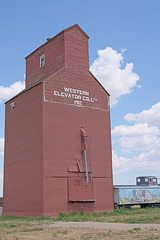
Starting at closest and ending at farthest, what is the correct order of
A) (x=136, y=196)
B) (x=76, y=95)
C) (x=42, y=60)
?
(x=76, y=95)
(x=42, y=60)
(x=136, y=196)

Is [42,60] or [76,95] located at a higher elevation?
[42,60]

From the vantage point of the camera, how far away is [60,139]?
27.4 meters

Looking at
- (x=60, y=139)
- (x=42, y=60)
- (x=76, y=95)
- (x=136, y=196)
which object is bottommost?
(x=136, y=196)

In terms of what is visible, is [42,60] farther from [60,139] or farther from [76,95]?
[60,139]

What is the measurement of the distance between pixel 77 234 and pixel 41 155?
12421 millimetres

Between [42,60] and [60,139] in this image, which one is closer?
[60,139]

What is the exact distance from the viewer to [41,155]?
26281mm

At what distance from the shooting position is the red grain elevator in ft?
86.8

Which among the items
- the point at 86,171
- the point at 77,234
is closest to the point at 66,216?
the point at 86,171

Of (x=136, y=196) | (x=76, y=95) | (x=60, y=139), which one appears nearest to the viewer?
(x=60, y=139)

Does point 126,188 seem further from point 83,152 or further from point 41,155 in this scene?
point 41,155

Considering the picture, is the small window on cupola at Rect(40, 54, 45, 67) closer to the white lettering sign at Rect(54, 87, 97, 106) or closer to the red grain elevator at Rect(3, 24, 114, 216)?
the red grain elevator at Rect(3, 24, 114, 216)

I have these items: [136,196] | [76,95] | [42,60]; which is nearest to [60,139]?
[76,95]

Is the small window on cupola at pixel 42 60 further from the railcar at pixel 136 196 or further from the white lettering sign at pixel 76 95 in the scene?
the railcar at pixel 136 196
